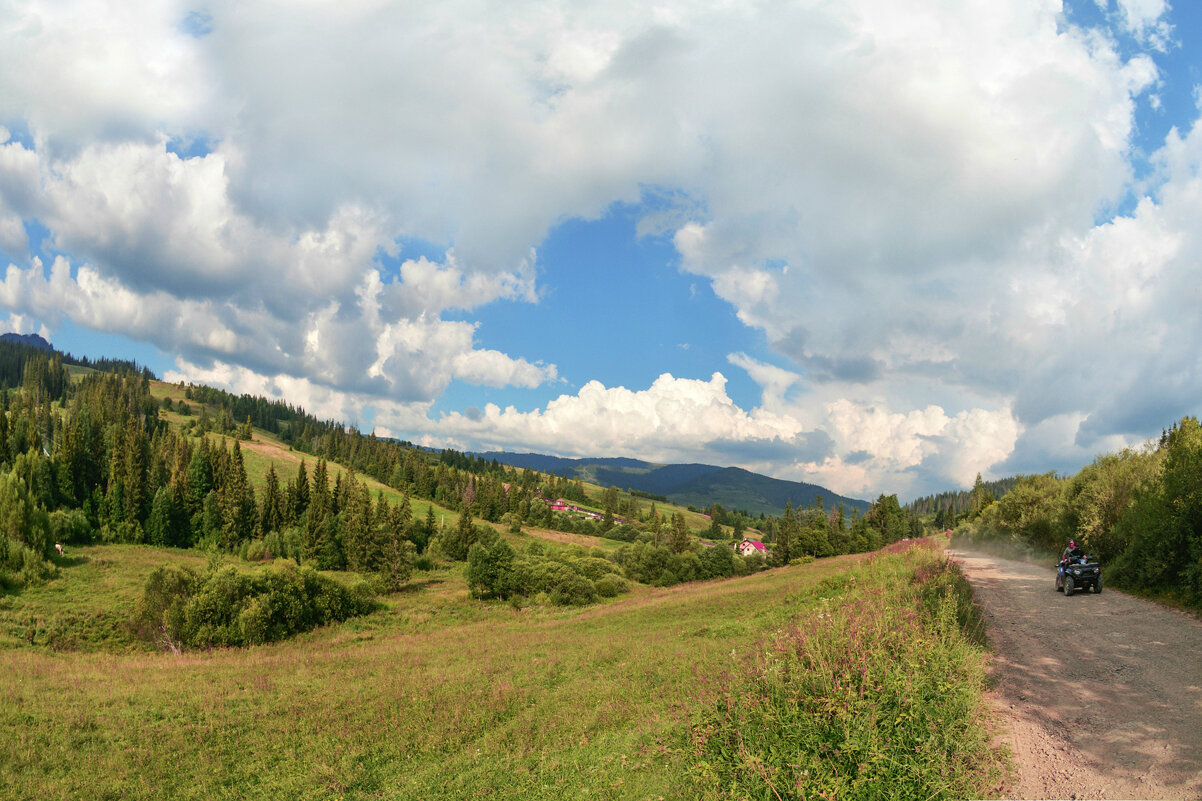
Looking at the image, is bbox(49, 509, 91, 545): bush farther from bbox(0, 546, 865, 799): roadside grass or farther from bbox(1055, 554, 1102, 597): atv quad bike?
bbox(1055, 554, 1102, 597): atv quad bike

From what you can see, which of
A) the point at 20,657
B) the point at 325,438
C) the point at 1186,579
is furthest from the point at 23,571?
the point at 325,438

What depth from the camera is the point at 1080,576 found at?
19984mm

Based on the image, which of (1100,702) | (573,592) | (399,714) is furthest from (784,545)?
(1100,702)

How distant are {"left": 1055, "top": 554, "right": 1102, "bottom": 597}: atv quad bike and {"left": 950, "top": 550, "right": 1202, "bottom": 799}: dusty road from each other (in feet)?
12.9

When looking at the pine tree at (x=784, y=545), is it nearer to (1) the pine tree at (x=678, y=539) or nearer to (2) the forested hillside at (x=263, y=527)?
(2) the forested hillside at (x=263, y=527)

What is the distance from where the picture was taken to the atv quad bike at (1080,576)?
19.9 metres

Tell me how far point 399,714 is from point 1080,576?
82.1ft

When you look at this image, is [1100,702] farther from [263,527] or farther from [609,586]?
[263,527]

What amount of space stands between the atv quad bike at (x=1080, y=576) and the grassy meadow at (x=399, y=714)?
18.5 ft

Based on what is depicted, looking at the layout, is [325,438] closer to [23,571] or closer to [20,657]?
[23,571]

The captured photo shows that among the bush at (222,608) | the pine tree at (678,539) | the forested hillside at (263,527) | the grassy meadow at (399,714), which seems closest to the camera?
the grassy meadow at (399,714)

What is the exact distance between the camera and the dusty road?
688 cm

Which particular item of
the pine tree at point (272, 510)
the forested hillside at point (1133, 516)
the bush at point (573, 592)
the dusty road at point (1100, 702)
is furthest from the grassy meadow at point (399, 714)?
the pine tree at point (272, 510)

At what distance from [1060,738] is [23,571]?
71.7 m
